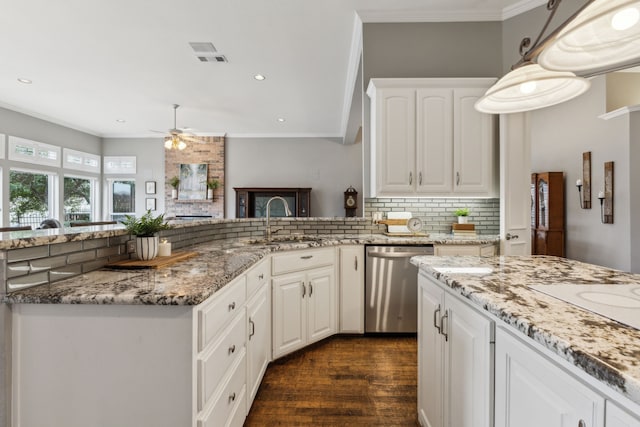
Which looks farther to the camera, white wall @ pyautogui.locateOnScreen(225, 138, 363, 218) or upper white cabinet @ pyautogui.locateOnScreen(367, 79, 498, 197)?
white wall @ pyautogui.locateOnScreen(225, 138, 363, 218)

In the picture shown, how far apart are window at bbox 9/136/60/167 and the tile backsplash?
635 centimetres

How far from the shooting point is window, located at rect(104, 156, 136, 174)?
7578 millimetres

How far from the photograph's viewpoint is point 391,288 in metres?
2.73

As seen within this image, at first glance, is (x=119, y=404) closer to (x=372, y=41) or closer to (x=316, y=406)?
(x=316, y=406)

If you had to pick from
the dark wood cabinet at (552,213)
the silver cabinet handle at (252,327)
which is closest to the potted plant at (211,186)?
the silver cabinet handle at (252,327)

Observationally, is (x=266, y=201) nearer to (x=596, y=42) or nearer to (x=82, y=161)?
(x=82, y=161)

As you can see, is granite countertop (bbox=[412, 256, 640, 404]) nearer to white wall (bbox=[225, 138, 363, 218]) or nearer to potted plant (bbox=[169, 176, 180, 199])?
white wall (bbox=[225, 138, 363, 218])

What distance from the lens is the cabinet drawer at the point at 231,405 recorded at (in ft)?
3.68

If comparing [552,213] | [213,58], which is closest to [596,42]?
[213,58]

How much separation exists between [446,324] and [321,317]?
147cm

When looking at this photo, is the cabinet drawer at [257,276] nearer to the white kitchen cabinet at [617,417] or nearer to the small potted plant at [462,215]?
the white kitchen cabinet at [617,417]

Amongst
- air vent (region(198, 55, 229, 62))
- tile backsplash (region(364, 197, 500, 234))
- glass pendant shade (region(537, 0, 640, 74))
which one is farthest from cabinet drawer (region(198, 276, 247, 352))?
air vent (region(198, 55, 229, 62))

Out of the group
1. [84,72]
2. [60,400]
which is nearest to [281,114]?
[84,72]

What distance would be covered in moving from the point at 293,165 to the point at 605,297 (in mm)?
6823
